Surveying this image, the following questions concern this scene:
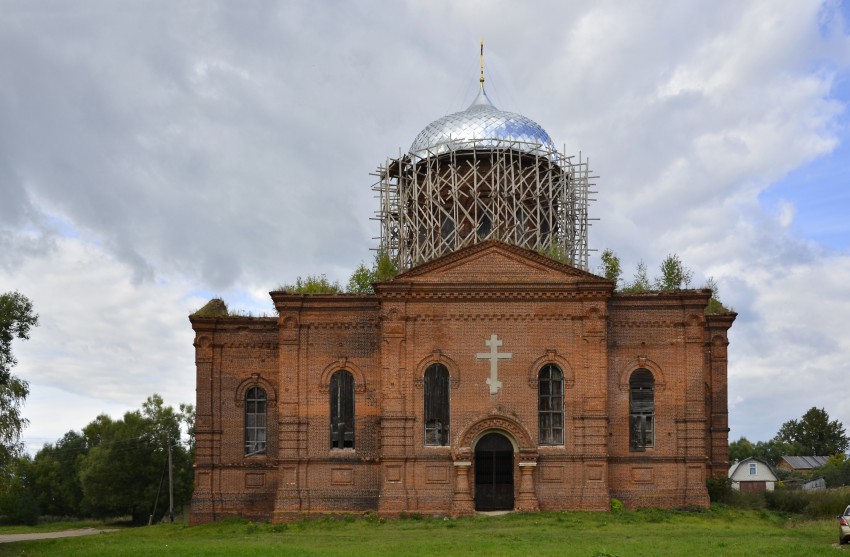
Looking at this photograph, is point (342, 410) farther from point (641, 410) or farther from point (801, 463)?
point (801, 463)

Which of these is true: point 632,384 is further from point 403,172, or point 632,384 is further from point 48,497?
point 48,497

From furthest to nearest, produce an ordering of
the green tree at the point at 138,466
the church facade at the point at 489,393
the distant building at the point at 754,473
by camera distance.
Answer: the distant building at the point at 754,473, the green tree at the point at 138,466, the church facade at the point at 489,393

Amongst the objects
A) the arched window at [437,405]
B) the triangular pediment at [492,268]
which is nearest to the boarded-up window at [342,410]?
the arched window at [437,405]

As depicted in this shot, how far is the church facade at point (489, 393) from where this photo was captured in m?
31.1

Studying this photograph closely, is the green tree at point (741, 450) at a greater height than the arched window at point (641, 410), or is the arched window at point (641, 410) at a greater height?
the arched window at point (641, 410)

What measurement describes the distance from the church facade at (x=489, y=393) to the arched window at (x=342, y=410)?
0.04 metres

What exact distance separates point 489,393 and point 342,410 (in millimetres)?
4819

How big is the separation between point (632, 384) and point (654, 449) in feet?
6.97

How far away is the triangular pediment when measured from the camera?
104 feet

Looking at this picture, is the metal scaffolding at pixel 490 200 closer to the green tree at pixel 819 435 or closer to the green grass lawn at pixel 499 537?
the green grass lawn at pixel 499 537

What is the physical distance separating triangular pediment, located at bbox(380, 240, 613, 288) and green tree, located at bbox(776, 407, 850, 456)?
250 feet

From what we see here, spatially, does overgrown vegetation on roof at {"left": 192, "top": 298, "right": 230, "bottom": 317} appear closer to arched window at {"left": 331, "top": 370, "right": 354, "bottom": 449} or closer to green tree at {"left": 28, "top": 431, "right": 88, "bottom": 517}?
arched window at {"left": 331, "top": 370, "right": 354, "bottom": 449}

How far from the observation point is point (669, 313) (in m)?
32.3

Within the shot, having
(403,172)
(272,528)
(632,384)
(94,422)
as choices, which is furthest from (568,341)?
(94,422)
